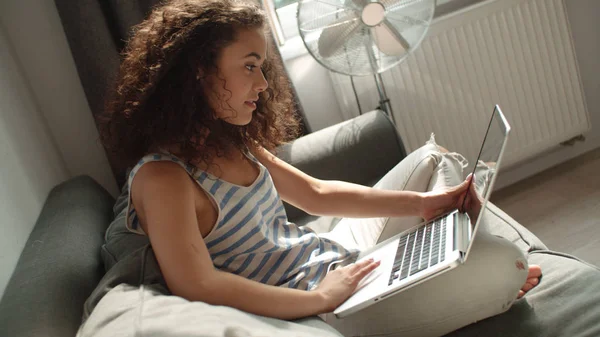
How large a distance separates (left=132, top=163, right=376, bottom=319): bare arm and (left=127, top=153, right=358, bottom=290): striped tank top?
62 millimetres

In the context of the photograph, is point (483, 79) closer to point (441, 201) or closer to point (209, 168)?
point (441, 201)

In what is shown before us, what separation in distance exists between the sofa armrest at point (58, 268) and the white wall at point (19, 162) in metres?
0.03

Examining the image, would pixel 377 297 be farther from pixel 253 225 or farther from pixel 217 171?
pixel 217 171

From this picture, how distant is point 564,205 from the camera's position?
2.24 metres

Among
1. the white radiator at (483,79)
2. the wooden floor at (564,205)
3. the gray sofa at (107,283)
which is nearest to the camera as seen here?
the gray sofa at (107,283)

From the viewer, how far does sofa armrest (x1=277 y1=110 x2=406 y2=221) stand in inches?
71.6

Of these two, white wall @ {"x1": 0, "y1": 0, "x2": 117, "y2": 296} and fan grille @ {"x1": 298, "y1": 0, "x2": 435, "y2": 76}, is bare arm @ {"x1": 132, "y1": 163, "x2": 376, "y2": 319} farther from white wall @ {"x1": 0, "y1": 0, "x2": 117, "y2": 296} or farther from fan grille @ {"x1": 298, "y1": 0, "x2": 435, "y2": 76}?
fan grille @ {"x1": 298, "y1": 0, "x2": 435, "y2": 76}

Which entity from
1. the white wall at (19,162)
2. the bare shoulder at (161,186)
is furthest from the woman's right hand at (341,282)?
the white wall at (19,162)

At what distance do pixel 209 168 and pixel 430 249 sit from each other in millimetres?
445

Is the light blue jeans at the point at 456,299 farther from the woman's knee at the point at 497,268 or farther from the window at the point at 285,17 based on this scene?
the window at the point at 285,17

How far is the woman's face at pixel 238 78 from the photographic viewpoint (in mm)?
1086

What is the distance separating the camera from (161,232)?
925mm

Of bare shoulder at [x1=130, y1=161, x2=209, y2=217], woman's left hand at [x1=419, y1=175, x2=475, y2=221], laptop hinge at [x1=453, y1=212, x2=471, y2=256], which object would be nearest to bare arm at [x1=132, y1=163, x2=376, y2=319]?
bare shoulder at [x1=130, y1=161, x2=209, y2=217]

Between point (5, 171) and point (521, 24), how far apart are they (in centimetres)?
196
